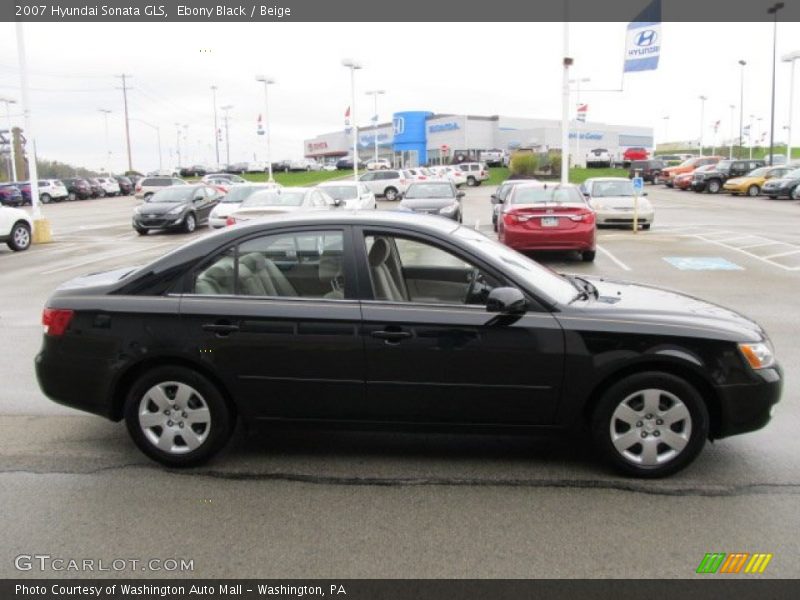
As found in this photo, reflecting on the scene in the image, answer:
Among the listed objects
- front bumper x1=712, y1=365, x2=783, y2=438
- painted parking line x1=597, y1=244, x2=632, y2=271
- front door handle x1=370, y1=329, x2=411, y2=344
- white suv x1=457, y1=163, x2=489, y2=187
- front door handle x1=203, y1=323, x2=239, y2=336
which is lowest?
painted parking line x1=597, y1=244, x2=632, y2=271

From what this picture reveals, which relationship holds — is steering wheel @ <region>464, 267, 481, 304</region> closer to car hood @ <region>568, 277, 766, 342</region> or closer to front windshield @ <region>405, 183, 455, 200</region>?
car hood @ <region>568, 277, 766, 342</region>

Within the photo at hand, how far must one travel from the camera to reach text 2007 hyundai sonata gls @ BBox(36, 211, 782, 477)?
172 inches

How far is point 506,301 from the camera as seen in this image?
4297 millimetres

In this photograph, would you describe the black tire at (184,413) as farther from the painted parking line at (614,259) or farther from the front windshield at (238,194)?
the front windshield at (238,194)

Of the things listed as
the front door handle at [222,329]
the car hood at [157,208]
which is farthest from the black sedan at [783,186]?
the front door handle at [222,329]

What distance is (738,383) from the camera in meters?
4.37

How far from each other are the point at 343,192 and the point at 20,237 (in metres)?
9.26

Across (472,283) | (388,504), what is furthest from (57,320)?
(472,283)

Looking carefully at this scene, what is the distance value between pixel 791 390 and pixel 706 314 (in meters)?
2.08

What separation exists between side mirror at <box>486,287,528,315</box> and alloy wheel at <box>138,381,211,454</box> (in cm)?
186

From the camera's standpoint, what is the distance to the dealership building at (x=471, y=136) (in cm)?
8975

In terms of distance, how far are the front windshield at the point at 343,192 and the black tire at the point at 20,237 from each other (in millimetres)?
8494

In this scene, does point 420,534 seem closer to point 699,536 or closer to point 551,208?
point 699,536

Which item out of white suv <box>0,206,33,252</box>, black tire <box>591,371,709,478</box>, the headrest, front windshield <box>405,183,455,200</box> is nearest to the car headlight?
black tire <box>591,371,709,478</box>
